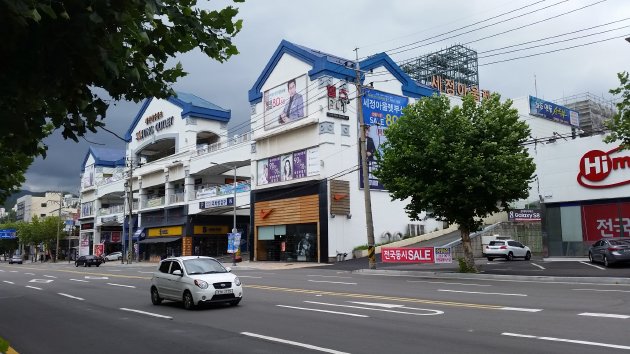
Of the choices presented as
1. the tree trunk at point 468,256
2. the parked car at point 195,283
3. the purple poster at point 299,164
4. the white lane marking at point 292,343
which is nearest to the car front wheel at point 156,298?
the parked car at point 195,283

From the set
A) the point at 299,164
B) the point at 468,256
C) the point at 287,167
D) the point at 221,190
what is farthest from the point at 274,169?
the point at 468,256

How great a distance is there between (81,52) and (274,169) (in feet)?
140

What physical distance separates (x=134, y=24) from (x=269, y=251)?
43.6 meters

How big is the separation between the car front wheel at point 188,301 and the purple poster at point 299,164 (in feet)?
96.7

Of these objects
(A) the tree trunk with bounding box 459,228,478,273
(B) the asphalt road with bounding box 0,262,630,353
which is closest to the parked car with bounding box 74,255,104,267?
(B) the asphalt road with bounding box 0,262,630,353

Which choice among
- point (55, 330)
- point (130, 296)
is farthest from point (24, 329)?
point (130, 296)

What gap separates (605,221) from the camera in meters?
31.1

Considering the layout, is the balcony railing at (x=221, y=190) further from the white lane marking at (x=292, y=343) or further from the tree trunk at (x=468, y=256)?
the white lane marking at (x=292, y=343)

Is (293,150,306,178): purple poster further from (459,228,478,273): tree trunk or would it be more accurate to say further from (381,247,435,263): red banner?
(459,228,478,273): tree trunk

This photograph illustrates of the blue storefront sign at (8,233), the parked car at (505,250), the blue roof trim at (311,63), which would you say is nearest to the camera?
the parked car at (505,250)

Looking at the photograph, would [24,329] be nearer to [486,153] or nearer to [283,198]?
[486,153]

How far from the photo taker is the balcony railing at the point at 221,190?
5109 cm

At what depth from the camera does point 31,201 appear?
143125 millimetres

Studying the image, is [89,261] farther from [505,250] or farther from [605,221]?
[605,221]
